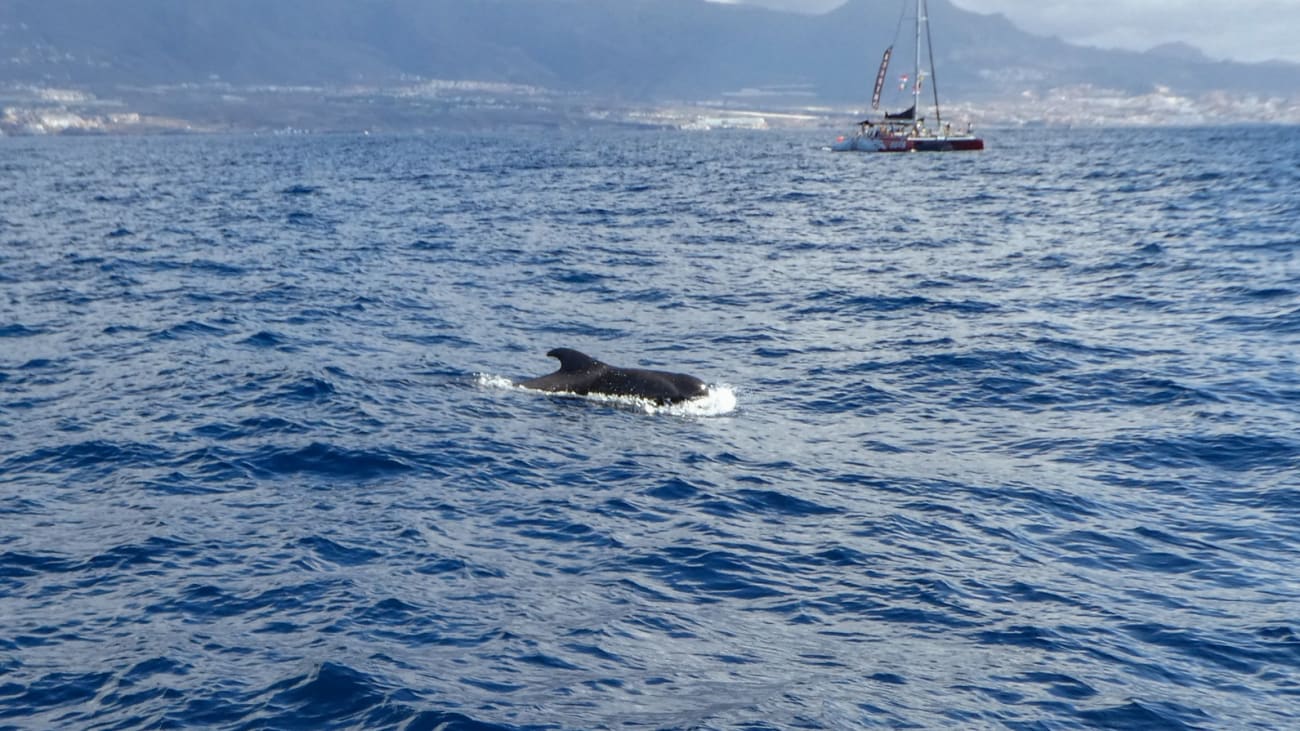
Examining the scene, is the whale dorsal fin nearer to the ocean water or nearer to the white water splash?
the white water splash

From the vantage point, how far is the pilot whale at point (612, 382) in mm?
22859

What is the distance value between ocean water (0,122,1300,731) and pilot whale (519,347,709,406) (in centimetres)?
41

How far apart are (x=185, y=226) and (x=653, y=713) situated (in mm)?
50683

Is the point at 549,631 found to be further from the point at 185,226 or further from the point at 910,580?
the point at 185,226

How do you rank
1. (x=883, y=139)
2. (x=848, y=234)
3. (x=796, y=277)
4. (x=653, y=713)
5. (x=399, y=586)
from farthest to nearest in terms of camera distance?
(x=883, y=139) < (x=848, y=234) < (x=796, y=277) < (x=399, y=586) < (x=653, y=713)

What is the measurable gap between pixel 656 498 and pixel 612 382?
6050mm

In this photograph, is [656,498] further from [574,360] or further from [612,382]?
[574,360]

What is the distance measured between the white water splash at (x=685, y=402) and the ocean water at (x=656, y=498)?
0.33 feet

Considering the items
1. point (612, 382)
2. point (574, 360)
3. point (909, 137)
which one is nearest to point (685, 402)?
point (612, 382)

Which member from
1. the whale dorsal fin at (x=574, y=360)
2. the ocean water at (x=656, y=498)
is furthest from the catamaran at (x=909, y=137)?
the whale dorsal fin at (x=574, y=360)

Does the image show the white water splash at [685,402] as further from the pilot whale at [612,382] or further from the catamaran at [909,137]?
the catamaran at [909,137]

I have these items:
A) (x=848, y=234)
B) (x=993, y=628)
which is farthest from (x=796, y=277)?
(x=993, y=628)

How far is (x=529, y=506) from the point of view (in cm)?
1714

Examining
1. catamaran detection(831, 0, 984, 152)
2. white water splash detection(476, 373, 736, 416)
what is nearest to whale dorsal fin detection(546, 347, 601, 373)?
white water splash detection(476, 373, 736, 416)
